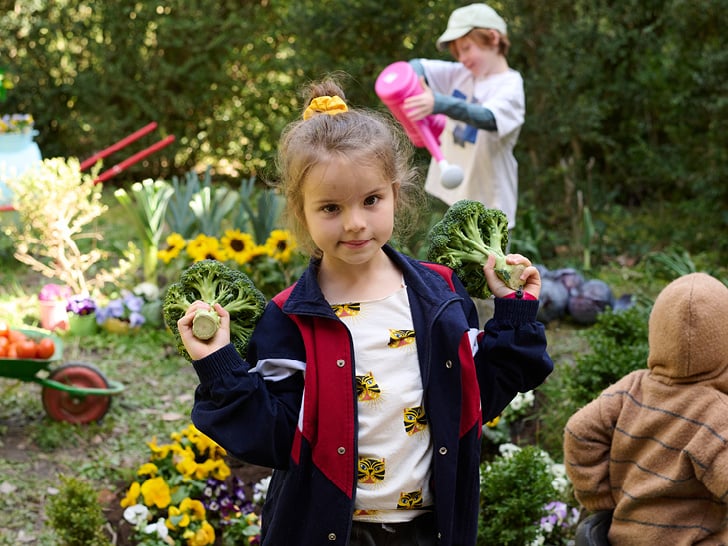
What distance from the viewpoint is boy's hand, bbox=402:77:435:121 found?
3.89 m

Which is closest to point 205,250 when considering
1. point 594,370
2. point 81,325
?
point 81,325

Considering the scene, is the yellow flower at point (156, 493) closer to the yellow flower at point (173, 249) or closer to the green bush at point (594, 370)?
the green bush at point (594, 370)

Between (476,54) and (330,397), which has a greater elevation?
(476,54)

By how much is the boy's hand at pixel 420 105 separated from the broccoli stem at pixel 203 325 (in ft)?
7.94

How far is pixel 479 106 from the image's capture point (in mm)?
3973

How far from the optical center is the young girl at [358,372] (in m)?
1.66

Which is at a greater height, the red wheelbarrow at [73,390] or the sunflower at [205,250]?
the sunflower at [205,250]

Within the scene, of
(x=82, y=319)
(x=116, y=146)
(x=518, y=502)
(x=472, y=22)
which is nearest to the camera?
(x=518, y=502)

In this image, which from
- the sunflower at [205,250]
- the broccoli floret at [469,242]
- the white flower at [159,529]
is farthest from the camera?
the sunflower at [205,250]

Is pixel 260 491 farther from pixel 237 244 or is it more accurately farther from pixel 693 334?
pixel 237 244

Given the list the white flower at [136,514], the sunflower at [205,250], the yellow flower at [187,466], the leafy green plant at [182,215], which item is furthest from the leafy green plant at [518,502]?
the leafy green plant at [182,215]

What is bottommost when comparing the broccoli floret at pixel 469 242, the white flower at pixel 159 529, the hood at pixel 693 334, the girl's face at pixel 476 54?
the white flower at pixel 159 529

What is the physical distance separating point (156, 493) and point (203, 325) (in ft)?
5.20

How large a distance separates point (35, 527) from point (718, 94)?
5.02 meters
